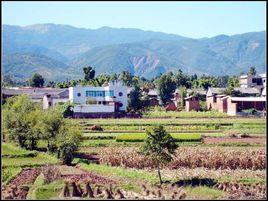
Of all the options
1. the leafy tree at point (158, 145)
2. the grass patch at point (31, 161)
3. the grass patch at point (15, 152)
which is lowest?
the grass patch at point (31, 161)

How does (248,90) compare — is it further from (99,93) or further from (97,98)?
(97,98)

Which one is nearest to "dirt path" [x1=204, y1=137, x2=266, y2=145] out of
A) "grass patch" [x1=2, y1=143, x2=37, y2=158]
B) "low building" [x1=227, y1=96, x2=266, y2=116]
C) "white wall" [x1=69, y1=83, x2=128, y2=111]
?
"grass patch" [x1=2, y1=143, x2=37, y2=158]

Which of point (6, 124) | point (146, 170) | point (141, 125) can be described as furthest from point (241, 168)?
point (141, 125)

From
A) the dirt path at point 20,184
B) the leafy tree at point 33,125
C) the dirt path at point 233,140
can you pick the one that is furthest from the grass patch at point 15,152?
the dirt path at point 233,140

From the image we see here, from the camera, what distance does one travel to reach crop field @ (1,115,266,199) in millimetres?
22562

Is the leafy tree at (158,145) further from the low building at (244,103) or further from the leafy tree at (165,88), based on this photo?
the leafy tree at (165,88)

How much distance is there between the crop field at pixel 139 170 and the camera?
22562mm

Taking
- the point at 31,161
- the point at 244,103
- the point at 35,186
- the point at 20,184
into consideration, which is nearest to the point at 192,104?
the point at 244,103

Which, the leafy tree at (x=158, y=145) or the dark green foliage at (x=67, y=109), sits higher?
the dark green foliage at (x=67, y=109)

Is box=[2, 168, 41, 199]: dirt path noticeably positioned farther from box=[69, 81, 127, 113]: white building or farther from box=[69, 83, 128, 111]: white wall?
box=[69, 83, 128, 111]: white wall

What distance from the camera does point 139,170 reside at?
30.6 meters

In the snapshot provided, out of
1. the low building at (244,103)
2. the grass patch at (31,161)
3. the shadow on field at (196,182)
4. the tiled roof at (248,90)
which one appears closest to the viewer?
the shadow on field at (196,182)

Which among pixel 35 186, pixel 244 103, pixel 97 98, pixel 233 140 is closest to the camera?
pixel 35 186

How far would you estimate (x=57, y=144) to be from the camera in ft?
111
